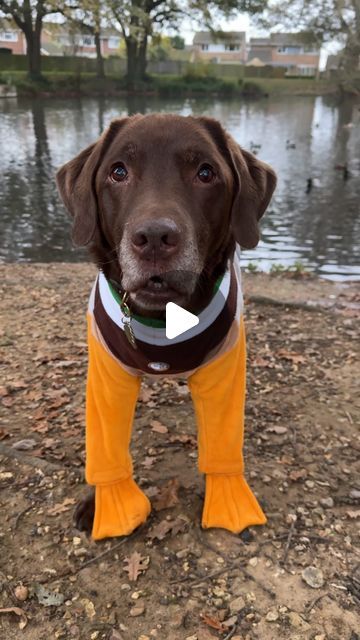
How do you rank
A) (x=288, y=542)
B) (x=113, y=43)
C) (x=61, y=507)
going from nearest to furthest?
(x=288, y=542) → (x=61, y=507) → (x=113, y=43)

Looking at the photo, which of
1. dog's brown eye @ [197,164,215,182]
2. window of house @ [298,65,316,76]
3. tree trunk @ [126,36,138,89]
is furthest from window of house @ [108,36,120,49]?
dog's brown eye @ [197,164,215,182]

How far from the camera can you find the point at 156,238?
2283 mm

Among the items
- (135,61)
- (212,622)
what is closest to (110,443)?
(212,622)

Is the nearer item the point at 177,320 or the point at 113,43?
the point at 177,320

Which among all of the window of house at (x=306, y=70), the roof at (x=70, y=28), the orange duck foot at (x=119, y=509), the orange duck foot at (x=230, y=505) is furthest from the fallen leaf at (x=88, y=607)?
the window of house at (x=306, y=70)

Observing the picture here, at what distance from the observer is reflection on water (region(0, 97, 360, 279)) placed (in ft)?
34.7

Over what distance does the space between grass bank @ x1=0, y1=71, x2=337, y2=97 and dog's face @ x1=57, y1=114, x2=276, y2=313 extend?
138 ft

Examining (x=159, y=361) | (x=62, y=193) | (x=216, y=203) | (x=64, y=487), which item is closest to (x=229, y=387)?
(x=159, y=361)

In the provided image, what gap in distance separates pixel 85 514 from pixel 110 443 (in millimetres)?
452

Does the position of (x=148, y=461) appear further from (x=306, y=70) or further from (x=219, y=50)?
(x=219, y=50)

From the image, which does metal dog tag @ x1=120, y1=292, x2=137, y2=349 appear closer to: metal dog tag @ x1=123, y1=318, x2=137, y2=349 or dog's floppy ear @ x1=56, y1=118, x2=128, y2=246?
metal dog tag @ x1=123, y1=318, x2=137, y2=349

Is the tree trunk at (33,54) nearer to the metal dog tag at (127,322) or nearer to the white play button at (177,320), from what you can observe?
the metal dog tag at (127,322)

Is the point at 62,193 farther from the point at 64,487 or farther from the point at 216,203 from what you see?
the point at 64,487

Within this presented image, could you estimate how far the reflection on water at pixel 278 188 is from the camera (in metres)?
10.6
